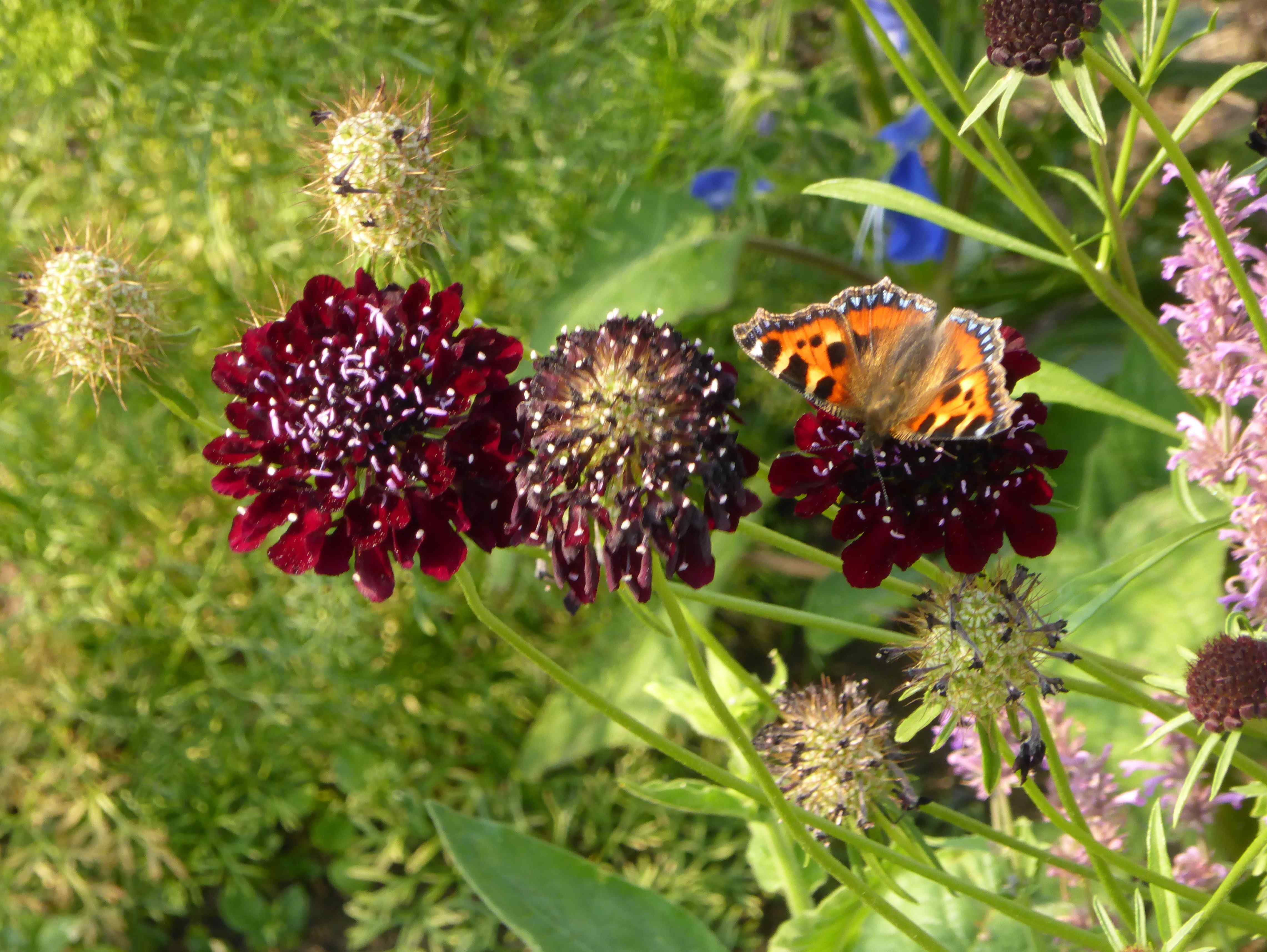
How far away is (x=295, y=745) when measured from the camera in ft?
7.38

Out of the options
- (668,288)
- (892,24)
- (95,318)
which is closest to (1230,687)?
(95,318)

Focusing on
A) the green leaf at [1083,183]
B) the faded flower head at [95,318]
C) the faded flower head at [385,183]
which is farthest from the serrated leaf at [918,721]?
the faded flower head at [95,318]

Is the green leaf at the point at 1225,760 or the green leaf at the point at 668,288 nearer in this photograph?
the green leaf at the point at 1225,760

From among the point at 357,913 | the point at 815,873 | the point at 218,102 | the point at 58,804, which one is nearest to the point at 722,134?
the point at 218,102

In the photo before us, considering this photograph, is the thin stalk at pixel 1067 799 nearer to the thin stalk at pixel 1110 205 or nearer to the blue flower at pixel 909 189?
the thin stalk at pixel 1110 205

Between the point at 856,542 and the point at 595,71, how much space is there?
1.50m

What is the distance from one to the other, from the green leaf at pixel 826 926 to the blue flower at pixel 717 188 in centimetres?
129

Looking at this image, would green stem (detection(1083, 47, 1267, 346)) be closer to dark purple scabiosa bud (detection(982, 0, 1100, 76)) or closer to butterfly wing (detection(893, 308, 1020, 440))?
dark purple scabiosa bud (detection(982, 0, 1100, 76))

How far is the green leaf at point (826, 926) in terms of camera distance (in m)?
1.27

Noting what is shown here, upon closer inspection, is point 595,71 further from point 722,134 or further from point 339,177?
point 339,177

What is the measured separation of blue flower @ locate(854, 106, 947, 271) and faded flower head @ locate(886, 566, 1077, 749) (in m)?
1.18

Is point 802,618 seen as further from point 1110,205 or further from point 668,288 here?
point 668,288

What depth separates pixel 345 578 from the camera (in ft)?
6.84

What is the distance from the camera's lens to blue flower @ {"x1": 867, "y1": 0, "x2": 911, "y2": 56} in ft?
7.57
